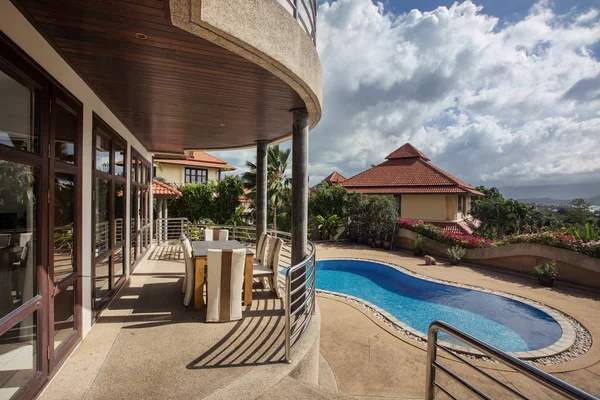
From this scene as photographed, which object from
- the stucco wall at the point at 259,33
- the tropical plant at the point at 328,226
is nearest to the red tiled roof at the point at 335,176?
the tropical plant at the point at 328,226

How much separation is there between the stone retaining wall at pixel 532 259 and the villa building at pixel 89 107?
35.9ft

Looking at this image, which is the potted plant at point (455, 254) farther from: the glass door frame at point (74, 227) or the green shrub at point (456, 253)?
the glass door frame at point (74, 227)

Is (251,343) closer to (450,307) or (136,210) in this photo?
(136,210)

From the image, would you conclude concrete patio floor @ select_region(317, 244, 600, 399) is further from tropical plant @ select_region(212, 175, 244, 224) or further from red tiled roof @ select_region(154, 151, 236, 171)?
red tiled roof @ select_region(154, 151, 236, 171)

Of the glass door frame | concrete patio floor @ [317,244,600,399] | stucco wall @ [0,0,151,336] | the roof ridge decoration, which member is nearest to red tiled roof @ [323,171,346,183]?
the roof ridge decoration

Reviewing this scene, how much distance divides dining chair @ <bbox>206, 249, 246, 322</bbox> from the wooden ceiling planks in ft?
7.86

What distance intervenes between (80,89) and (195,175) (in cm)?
2317

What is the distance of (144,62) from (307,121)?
8.47 ft

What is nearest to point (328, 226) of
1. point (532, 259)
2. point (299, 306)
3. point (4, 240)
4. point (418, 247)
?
point (418, 247)

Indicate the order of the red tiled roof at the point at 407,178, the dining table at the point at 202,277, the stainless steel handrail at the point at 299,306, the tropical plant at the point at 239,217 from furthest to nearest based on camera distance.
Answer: the red tiled roof at the point at 407,178 → the tropical plant at the point at 239,217 → the dining table at the point at 202,277 → the stainless steel handrail at the point at 299,306

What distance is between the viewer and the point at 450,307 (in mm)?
9406

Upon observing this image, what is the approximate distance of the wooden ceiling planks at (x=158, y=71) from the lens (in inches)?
103

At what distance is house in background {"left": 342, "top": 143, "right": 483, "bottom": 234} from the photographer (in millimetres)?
20688

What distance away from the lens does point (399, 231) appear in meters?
17.4
